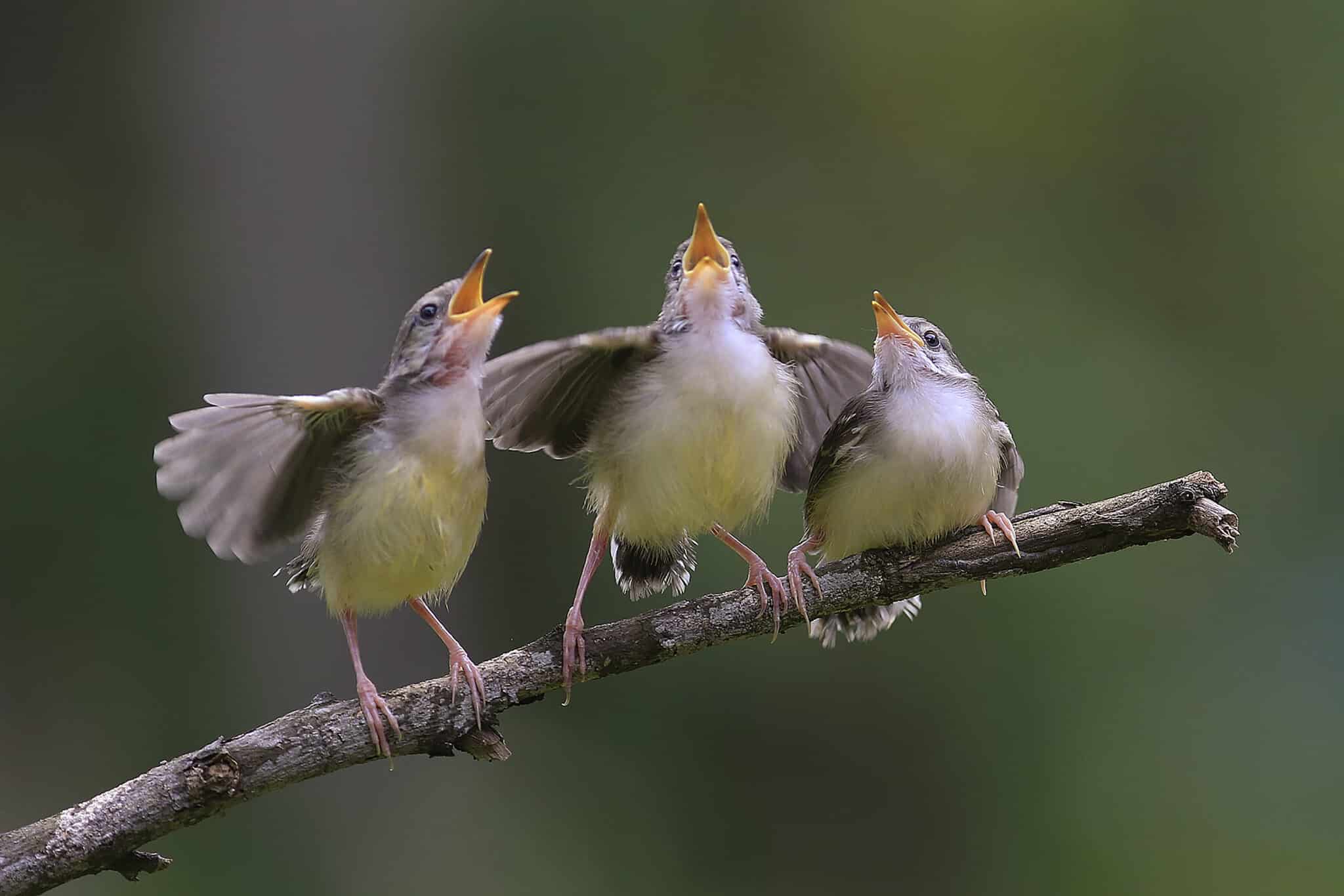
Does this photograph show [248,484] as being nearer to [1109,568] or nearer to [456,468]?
[456,468]

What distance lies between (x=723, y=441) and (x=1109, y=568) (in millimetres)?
4362

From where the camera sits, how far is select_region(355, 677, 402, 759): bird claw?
328cm

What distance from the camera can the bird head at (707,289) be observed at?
12.1ft

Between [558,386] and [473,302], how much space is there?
424 millimetres

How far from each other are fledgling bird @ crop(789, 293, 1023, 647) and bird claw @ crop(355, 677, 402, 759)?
3.23 feet

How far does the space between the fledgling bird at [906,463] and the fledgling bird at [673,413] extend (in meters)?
0.16

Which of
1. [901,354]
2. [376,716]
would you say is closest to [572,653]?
[376,716]

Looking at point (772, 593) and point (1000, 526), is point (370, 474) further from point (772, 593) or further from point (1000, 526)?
point (1000, 526)

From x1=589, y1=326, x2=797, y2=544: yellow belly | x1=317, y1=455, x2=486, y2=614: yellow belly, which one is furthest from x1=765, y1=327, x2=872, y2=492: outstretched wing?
x1=317, y1=455, x2=486, y2=614: yellow belly

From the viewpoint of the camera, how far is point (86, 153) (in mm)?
7859

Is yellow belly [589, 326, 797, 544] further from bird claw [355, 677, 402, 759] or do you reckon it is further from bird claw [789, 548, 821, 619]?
bird claw [355, 677, 402, 759]

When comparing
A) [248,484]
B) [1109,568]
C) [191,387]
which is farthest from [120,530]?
[1109,568]

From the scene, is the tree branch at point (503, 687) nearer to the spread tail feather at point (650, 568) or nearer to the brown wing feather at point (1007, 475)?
the brown wing feather at point (1007, 475)

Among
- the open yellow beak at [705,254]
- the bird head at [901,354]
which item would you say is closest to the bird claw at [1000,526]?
the bird head at [901,354]
